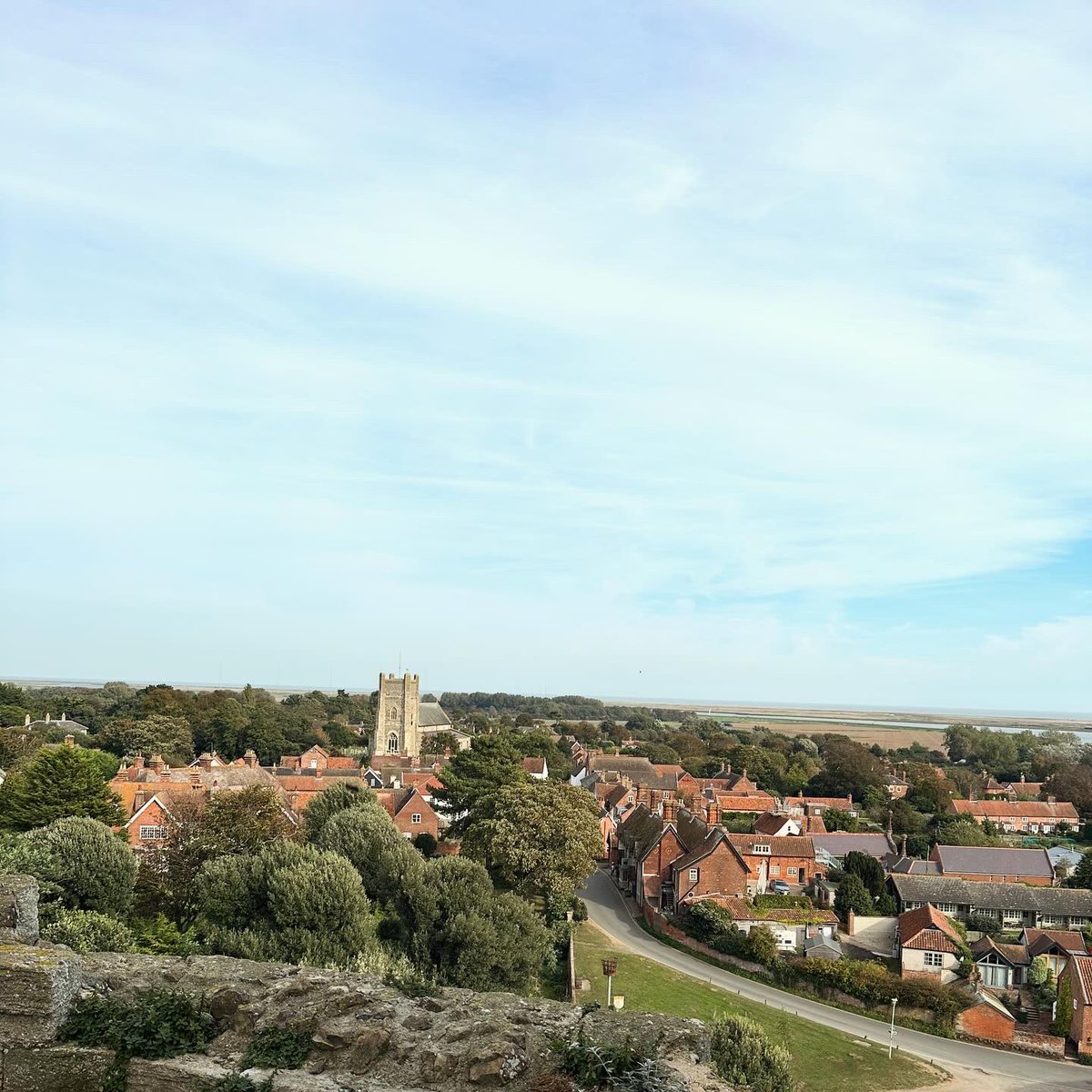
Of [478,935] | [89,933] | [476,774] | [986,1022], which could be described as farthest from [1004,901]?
[89,933]

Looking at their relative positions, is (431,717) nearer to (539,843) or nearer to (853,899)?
(853,899)

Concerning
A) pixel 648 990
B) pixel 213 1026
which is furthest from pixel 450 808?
pixel 213 1026

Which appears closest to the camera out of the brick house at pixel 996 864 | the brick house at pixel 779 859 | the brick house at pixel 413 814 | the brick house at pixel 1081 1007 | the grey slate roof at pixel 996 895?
the brick house at pixel 1081 1007

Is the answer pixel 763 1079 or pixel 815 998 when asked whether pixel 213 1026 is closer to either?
pixel 763 1079

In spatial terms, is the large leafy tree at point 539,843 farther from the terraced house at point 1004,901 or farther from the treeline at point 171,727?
the treeline at point 171,727

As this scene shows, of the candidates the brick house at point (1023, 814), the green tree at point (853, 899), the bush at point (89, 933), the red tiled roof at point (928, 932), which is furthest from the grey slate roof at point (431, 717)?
the bush at point (89, 933)

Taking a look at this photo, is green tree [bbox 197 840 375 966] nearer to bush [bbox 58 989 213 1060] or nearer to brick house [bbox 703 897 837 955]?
bush [bbox 58 989 213 1060]
